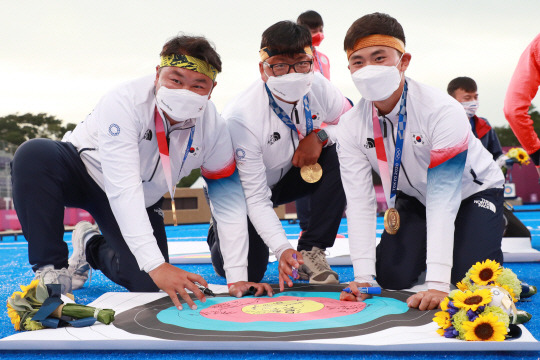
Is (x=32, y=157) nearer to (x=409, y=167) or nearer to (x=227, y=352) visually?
(x=227, y=352)

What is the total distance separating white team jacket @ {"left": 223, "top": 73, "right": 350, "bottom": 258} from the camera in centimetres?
279

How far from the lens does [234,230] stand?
2.72m

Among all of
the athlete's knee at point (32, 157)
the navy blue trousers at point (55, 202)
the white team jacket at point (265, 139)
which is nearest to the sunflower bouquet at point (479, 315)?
the white team jacket at point (265, 139)

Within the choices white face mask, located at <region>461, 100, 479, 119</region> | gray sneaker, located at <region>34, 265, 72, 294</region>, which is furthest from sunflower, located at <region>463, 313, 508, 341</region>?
white face mask, located at <region>461, 100, 479, 119</region>

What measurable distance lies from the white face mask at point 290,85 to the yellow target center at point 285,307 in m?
1.08

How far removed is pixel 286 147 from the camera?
3.11 meters

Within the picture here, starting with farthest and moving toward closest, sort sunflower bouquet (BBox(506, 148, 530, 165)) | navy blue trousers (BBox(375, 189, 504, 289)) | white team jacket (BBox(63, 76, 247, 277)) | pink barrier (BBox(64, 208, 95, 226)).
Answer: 1. pink barrier (BBox(64, 208, 95, 226))
2. sunflower bouquet (BBox(506, 148, 530, 165))
3. navy blue trousers (BBox(375, 189, 504, 289))
4. white team jacket (BBox(63, 76, 247, 277))

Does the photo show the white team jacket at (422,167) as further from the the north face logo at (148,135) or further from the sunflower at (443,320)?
the the north face logo at (148,135)

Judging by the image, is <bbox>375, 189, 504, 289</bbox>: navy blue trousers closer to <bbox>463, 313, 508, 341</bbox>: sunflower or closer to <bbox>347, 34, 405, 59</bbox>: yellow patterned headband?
<bbox>347, 34, 405, 59</bbox>: yellow patterned headband

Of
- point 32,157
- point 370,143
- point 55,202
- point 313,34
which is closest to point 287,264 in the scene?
point 370,143

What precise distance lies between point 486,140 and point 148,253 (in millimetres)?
4103

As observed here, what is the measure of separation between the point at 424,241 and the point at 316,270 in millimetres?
606

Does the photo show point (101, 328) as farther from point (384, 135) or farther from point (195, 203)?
point (195, 203)

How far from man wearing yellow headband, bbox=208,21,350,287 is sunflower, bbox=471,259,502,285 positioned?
2.57ft
